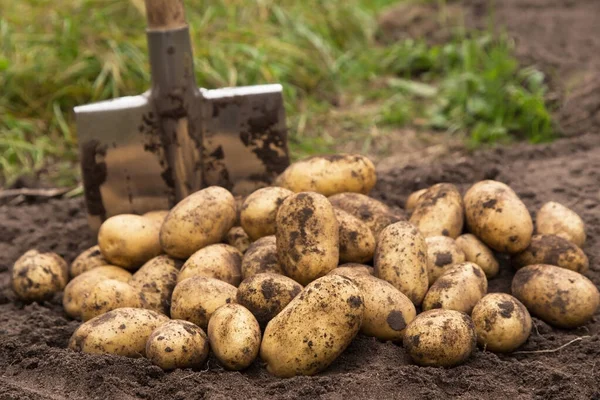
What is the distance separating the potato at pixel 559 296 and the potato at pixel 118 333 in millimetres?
1023

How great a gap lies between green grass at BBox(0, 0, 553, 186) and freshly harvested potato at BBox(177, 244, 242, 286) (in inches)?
66.9

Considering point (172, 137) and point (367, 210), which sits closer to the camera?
point (367, 210)

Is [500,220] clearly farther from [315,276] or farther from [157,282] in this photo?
[157,282]

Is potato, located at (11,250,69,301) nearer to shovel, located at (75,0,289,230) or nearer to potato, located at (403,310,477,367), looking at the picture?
shovel, located at (75,0,289,230)

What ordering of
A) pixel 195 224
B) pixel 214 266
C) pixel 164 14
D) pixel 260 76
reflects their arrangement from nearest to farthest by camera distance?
pixel 214 266 → pixel 195 224 → pixel 164 14 → pixel 260 76

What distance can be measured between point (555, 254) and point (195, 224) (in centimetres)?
108

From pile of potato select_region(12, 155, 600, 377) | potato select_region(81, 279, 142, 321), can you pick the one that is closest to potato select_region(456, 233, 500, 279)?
pile of potato select_region(12, 155, 600, 377)

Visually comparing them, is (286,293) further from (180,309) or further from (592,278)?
(592,278)

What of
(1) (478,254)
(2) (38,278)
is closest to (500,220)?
(1) (478,254)

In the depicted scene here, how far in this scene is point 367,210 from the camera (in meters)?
2.43

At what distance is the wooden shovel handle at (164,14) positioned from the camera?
2.78 metres

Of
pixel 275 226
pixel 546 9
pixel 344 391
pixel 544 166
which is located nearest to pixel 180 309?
pixel 275 226

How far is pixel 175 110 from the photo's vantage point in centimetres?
288

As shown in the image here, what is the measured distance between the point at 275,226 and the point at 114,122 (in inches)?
36.5
